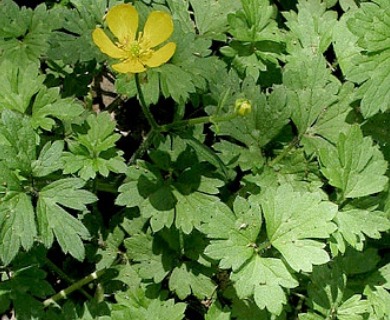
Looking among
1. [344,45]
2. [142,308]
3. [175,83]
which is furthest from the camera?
[344,45]

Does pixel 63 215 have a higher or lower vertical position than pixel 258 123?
lower

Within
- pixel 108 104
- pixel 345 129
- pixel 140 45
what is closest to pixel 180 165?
pixel 140 45

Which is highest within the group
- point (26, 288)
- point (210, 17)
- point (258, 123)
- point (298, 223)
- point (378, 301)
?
point (210, 17)

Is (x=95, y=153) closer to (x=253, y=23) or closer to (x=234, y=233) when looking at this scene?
(x=234, y=233)

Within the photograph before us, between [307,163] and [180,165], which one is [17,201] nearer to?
[180,165]

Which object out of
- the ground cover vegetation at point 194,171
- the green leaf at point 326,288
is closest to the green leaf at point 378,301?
the ground cover vegetation at point 194,171

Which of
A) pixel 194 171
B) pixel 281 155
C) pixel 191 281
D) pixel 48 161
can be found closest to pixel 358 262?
pixel 281 155

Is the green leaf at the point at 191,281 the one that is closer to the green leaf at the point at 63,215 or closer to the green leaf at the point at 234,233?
the green leaf at the point at 234,233
